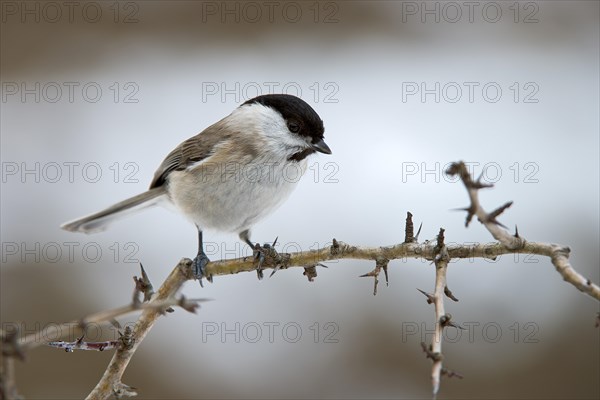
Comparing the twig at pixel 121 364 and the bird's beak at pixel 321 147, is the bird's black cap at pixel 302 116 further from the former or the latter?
the twig at pixel 121 364

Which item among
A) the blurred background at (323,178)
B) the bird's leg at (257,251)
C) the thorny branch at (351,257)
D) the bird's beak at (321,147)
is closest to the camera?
the thorny branch at (351,257)

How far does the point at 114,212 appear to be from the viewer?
128 inches

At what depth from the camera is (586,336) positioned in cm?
353

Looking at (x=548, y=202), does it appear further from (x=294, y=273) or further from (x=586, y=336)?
(x=294, y=273)

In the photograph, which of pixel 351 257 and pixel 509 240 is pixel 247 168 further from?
pixel 509 240

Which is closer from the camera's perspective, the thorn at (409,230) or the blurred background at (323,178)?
the thorn at (409,230)

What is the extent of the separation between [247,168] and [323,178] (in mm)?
1666

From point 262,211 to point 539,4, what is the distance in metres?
3.60

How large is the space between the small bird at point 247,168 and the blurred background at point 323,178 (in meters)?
0.18

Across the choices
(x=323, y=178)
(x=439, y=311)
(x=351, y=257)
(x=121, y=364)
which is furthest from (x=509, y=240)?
(x=323, y=178)

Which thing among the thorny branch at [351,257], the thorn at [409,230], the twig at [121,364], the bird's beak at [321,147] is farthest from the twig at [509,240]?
the bird's beak at [321,147]

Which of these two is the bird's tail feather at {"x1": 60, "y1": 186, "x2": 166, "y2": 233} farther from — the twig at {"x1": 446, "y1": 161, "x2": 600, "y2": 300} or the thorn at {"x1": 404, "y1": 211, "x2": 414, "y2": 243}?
the twig at {"x1": 446, "y1": 161, "x2": 600, "y2": 300}

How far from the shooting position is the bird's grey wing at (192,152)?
3189 mm

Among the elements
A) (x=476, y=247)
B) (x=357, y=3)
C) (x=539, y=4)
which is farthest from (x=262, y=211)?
(x=539, y=4)
